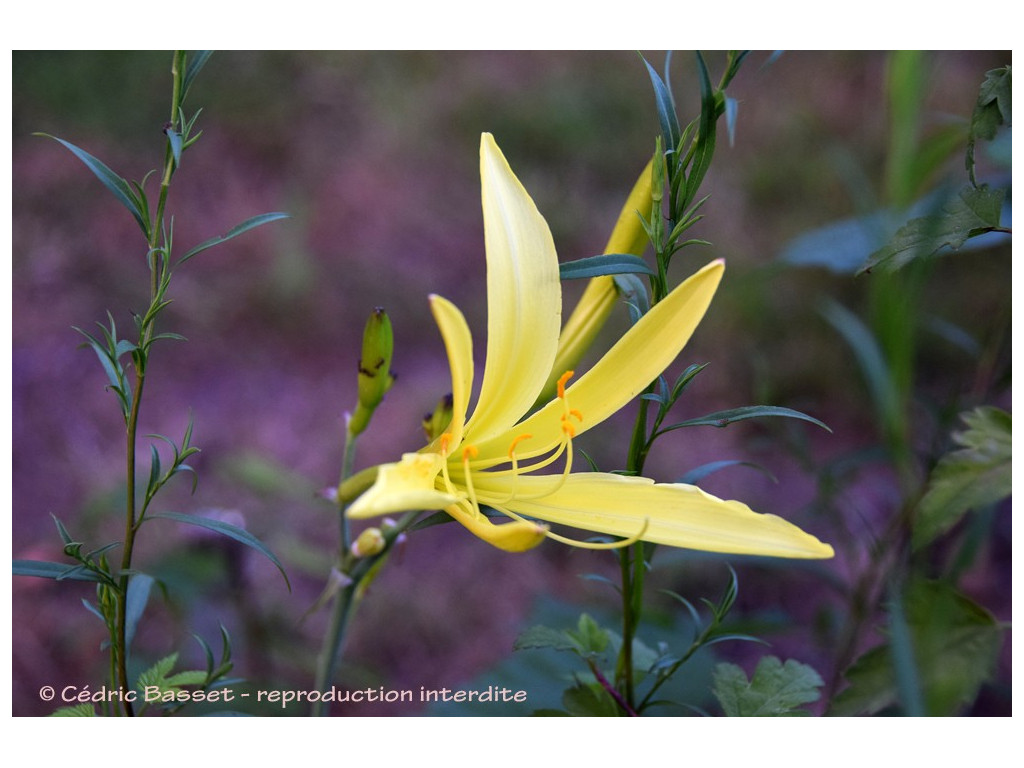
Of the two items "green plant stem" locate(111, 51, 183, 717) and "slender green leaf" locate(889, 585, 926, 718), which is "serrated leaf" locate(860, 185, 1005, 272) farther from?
"green plant stem" locate(111, 51, 183, 717)

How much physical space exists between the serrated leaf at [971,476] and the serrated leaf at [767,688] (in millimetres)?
141

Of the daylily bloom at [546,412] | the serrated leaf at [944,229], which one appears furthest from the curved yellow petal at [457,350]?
the serrated leaf at [944,229]

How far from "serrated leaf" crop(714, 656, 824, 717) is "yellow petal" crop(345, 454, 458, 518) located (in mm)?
298

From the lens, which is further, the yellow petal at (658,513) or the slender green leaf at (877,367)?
the slender green leaf at (877,367)

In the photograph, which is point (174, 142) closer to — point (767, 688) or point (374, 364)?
point (374, 364)

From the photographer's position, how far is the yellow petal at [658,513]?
0.60 meters

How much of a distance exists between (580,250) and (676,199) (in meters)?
1.04

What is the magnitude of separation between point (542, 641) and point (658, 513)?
14cm

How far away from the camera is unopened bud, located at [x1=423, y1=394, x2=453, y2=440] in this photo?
671 millimetres

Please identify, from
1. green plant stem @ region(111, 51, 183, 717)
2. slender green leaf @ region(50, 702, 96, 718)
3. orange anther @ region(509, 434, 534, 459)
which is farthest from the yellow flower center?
slender green leaf @ region(50, 702, 96, 718)

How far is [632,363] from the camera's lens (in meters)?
0.63

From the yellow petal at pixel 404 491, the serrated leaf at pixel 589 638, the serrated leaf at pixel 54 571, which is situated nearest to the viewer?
the yellow petal at pixel 404 491

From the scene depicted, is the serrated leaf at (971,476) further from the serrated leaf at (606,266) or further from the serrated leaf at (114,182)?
the serrated leaf at (114,182)

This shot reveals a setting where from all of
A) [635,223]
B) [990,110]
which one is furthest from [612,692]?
[990,110]
